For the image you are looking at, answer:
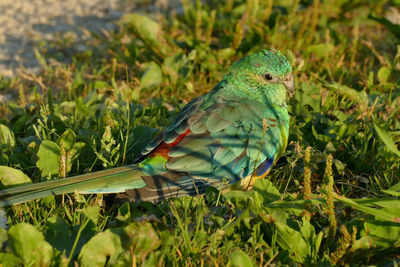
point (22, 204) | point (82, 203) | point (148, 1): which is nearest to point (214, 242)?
point (82, 203)

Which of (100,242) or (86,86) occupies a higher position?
(100,242)

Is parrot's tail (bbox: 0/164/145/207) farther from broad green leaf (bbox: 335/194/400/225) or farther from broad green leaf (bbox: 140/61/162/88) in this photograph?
broad green leaf (bbox: 140/61/162/88)

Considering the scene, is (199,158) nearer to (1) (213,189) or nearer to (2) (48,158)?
(1) (213,189)

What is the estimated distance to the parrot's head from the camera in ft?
10.3

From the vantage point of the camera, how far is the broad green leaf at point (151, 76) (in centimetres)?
420

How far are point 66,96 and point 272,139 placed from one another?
212 cm

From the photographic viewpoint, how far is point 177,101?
13.7 feet

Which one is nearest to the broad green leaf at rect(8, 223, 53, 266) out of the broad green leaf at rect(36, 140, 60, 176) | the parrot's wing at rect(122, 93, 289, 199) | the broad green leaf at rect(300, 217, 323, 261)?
the parrot's wing at rect(122, 93, 289, 199)

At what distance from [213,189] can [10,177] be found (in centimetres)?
117

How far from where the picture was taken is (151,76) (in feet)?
13.9

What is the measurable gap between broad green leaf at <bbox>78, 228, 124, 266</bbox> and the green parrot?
1.09 feet

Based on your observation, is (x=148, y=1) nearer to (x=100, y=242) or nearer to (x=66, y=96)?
(x=66, y=96)

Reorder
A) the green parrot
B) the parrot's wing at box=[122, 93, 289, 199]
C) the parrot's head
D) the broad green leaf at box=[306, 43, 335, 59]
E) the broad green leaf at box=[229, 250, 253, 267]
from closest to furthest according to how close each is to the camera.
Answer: the broad green leaf at box=[229, 250, 253, 267], the green parrot, the parrot's wing at box=[122, 93, 289, 199], the parrot's head, the broad green leaf at box=[306, 43, 335, 59]

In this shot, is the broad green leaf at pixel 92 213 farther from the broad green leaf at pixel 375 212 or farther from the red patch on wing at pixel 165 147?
the broad green leaf at pixel 375 212
